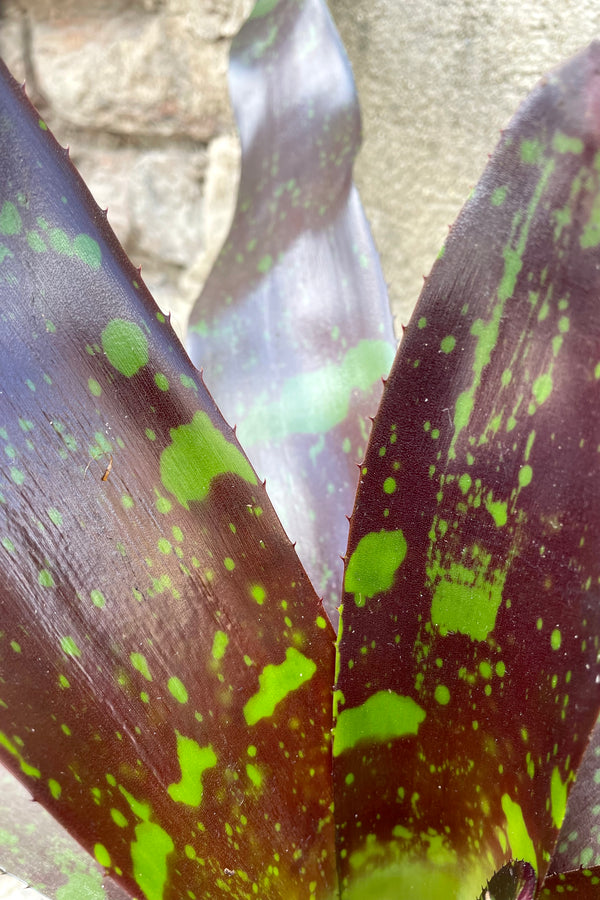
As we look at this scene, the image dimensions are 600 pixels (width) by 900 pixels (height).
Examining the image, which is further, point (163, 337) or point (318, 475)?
point (318, 475)

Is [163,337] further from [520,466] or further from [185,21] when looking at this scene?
[185,21]

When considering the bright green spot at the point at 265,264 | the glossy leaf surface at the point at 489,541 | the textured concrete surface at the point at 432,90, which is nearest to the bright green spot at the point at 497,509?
the glossy leaf surface at the point at 489,541

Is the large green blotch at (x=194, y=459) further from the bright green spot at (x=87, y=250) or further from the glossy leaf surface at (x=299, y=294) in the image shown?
the glossy leaf surface at (x=299, y=294)

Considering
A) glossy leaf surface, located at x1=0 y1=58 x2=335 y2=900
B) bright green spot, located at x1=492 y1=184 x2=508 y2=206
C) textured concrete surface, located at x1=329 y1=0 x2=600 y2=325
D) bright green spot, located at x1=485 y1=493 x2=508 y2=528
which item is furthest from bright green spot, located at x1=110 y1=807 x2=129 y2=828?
textured concrete surface, located at x1=329 y1=0 x2=600 y2=325

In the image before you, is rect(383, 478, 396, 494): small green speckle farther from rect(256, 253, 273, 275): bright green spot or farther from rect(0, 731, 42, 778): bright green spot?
rect(256, 253, 273, 275): bright green spot

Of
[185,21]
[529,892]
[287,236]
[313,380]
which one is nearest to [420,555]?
[529,892]

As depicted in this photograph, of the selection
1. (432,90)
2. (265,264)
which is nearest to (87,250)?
(265,264)
